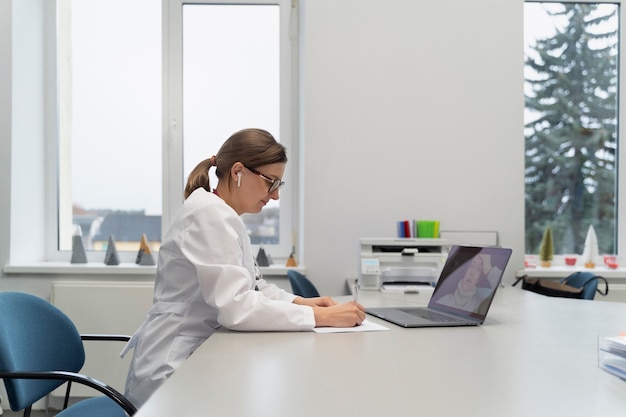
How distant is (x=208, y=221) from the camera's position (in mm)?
→ 1655

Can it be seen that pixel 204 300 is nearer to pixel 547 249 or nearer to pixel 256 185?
pixel 256 185

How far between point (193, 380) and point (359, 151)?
242 cm

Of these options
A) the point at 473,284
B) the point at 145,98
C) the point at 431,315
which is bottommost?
the point at 431,315

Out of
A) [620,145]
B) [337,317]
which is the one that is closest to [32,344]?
[337,317]

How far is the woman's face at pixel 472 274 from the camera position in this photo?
1894mm

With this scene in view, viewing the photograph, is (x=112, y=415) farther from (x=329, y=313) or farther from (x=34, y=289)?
(x=34, y=289)

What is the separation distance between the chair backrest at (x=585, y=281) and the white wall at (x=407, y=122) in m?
0.32

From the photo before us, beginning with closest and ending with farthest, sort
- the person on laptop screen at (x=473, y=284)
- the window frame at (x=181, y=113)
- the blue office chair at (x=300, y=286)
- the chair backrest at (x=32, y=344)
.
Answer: the chair backrest at (x=32, y=344), the person on laptop screen at (x=473, y=284), the blue office chair at (x=300, y=286), the window frame at (x=181, y=113)

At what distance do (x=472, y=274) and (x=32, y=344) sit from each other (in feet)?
4.56

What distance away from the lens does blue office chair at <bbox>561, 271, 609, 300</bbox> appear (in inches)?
119

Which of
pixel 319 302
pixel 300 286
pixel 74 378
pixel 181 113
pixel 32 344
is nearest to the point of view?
pixel 74 378

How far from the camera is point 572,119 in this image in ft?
12.7

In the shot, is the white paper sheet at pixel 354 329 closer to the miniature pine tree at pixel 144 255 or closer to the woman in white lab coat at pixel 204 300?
the woman in white lab coat at pixel 204 300

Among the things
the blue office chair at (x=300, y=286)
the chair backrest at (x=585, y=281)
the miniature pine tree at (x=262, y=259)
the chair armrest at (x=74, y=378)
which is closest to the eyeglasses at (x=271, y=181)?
the chair armrest at (x=74, y=378)
